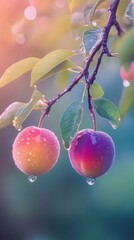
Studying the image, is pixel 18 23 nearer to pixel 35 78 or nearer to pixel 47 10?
pixel 47 10

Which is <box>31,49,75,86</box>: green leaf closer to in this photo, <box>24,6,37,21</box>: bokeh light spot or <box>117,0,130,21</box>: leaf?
<box>117,0,130,21</box>: leaf

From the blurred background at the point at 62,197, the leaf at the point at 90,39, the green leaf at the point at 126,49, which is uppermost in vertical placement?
the green leaf at the point at 126,49

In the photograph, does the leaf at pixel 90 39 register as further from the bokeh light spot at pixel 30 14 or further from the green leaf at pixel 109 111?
the bokeh light spot at pixel 30 14

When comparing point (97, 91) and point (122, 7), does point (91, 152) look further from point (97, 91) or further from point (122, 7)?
point (122, 7)

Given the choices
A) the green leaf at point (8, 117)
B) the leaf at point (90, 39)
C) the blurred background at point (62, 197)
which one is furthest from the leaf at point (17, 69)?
the blurred background at point (62, 197)

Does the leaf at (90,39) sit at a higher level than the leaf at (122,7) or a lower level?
higher

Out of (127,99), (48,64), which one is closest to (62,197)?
(127,99)

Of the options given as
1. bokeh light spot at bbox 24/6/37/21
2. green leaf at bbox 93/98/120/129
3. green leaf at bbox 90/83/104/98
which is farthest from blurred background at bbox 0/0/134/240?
green leaf at bbox 93/98/120/129
